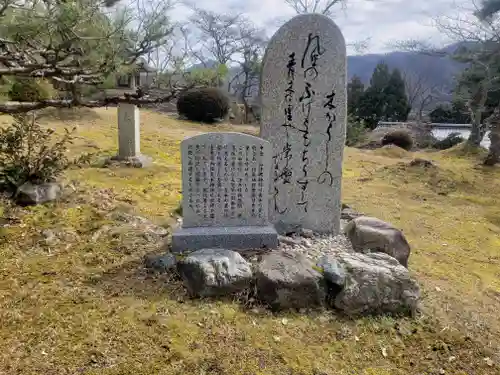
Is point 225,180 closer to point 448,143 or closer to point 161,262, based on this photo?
point 161,262

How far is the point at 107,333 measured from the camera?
7.73 ft

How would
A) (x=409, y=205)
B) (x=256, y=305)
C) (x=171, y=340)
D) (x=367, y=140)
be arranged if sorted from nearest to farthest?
(x=171, y=340) < (x=256, y=305) < (x=409, y=205) < (x=367, y=140)

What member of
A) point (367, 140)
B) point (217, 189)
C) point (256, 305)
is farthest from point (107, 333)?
point (367, 140)

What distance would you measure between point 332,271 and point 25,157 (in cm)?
344

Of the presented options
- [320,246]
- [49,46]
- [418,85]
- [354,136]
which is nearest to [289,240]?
[320,246]

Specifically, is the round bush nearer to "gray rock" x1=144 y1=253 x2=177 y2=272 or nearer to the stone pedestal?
the stone pedestal

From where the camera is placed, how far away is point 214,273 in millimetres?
2826

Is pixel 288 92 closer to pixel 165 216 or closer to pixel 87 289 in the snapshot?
pixel 165 216

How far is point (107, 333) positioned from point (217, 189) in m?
1.45

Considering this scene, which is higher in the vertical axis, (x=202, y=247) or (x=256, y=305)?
(x=202, y=247)

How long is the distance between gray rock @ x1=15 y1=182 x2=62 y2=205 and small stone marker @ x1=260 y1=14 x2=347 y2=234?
7.96ft

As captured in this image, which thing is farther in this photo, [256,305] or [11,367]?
[256,305]

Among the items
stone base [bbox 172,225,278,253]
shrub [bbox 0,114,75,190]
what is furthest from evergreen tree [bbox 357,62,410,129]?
stone base [bbox 172,225,278,253]

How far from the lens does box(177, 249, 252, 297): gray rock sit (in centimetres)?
279
